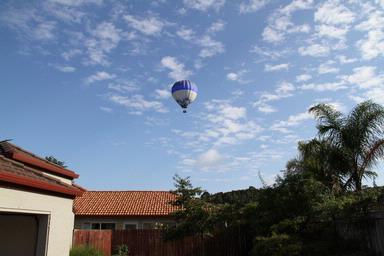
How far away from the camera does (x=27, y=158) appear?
34.6 feet

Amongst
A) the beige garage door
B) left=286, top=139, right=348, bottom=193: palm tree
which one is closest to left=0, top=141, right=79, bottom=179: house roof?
the beige garage door

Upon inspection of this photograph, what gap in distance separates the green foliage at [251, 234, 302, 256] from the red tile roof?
744 centimetres

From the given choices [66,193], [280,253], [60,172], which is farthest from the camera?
[280,253]

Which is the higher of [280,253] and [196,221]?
[196,221]

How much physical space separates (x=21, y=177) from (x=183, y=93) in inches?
536

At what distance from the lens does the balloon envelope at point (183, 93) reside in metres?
21.2

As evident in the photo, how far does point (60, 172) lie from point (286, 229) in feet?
28.7

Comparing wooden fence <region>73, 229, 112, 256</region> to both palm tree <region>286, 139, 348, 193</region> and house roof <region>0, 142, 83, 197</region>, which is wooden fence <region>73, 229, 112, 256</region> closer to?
palm tree <region>286, 139, 348, 193</region>

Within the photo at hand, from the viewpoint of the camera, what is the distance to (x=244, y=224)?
1969 centimetres

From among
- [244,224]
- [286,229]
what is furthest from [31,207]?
[244,224]

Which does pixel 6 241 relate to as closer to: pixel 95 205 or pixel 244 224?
pixel 244 224

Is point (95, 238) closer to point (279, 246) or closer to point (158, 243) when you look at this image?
point (158, 243)

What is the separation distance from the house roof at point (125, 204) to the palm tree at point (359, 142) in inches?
650

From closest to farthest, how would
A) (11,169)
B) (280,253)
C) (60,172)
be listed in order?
1. (11,169)
2. (60,172)
3. (280,253)
